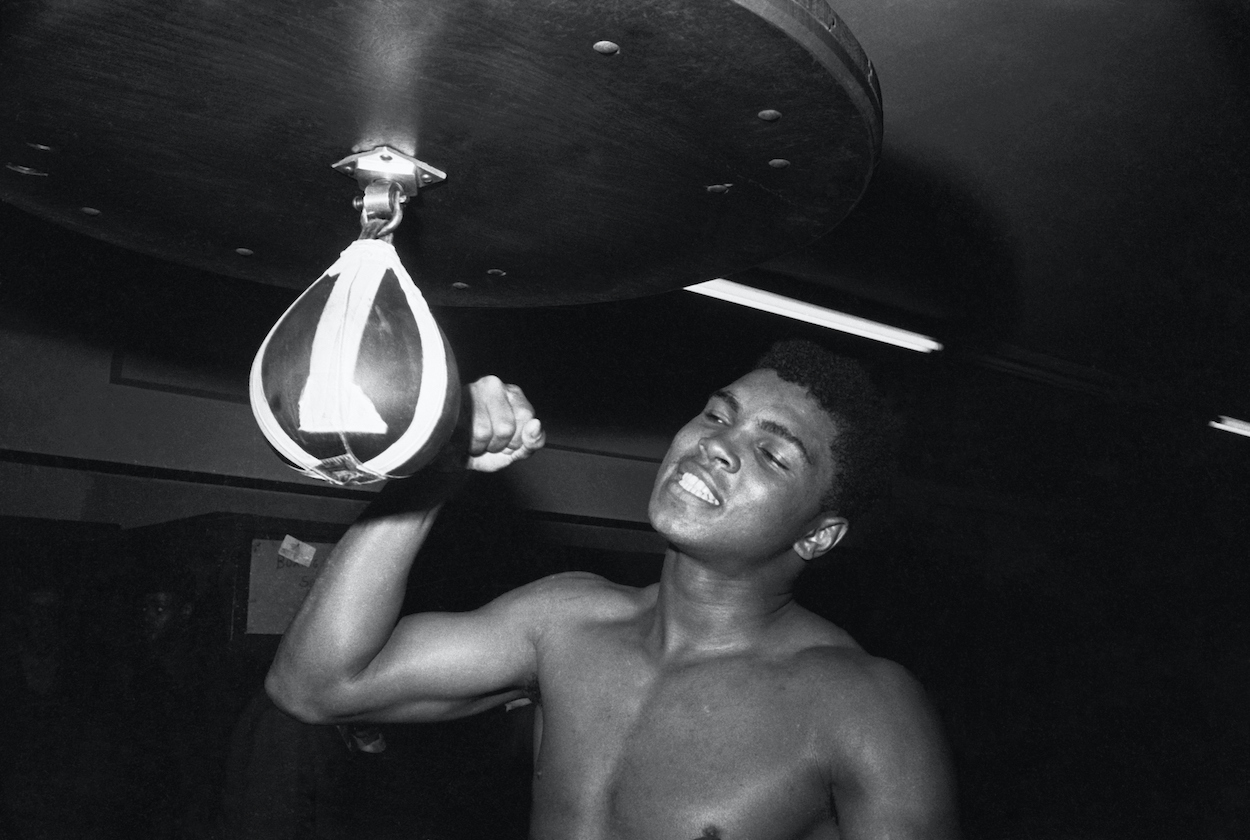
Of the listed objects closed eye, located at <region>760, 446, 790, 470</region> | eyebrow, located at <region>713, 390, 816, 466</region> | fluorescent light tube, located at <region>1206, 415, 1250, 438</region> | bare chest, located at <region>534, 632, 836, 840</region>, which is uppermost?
fluorescent light tube, located at <region>1206, 415, 1250, 438</region>

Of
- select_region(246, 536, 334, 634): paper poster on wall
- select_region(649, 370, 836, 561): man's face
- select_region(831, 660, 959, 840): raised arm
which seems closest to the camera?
select_region(831, 660, 959, 840): raised arm

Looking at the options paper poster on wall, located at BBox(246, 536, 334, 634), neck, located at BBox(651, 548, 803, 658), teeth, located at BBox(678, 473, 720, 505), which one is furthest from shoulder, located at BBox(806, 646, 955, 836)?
paper poster on wall, located at BBox(246, 536, 334, 634)

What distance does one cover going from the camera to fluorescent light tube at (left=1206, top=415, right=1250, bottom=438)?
4.62 meters

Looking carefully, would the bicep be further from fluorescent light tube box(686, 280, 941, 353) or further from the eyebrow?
fluorescent light tube box(686, 280, 941, 353)

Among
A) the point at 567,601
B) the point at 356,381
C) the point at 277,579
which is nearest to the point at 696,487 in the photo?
the point at 567,601

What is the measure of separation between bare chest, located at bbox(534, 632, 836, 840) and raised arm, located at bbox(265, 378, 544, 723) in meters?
0.17

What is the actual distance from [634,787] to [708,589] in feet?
1.03

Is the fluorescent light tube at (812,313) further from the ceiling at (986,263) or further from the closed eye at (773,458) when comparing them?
the closed eye at (773,458)

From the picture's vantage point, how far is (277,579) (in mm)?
2715

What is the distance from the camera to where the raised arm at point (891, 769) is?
4.20 feet

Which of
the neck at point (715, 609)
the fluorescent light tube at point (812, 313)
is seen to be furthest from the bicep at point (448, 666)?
the fluorescent light tube at point (812, 313)

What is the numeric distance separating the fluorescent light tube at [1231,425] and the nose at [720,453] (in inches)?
153

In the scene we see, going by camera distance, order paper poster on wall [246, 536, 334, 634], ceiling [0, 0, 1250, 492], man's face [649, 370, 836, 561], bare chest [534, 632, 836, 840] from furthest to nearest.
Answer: paper poster on wall [246, 536, 334, 634] → ceiling [0, 0, 1250, 492] → man's face [649, 370, 836, 561] → bare chest [534, 632, 836, 840]

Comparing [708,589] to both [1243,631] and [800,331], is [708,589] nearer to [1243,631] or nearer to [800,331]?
[800,331]
